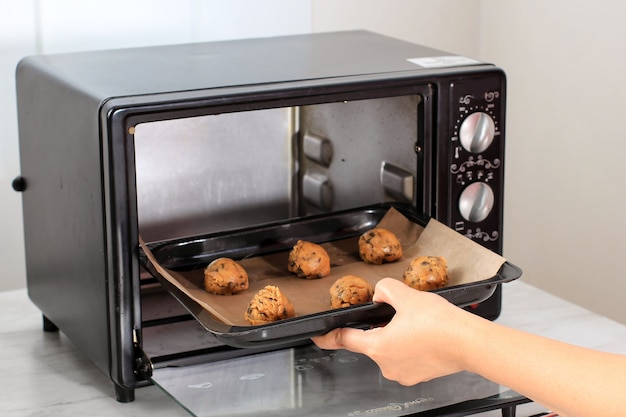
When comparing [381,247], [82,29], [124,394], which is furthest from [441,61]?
[82,29]

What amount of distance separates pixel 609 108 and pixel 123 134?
1.31 m

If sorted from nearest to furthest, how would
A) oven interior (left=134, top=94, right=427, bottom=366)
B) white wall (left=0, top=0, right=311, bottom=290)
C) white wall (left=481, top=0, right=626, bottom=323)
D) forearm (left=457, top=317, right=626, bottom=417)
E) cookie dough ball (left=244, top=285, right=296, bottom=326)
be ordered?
forearm (left=457, top=317, right=626, bottom=417) < cookie dough ball (left=244, top=285, right=296, bottom=326) < oven interior (left=134, top=94, right=427, bottom=366) < white wall (left=0, top=0, right=311, bottom=290) < white wall (left=481, top=0, right=626, bottom=323)

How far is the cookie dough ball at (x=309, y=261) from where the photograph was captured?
1.21m

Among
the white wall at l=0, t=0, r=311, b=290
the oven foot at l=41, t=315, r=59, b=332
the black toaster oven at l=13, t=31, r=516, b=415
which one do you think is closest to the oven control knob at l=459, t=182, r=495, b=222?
the black toaster oven at l=13, t=31, r=516, b=415

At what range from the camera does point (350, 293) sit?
3.58 feet

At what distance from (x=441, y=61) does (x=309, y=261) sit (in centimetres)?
32

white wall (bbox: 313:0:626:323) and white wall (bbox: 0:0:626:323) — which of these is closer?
white wall (bbox: 0:0:626:323)

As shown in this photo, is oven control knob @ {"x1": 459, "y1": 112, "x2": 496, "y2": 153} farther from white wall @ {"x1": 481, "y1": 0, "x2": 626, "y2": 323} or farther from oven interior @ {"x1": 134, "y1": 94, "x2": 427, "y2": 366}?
white wall @ {"x1": 481, "y1": 0, "x2": 626, "y2": 323}

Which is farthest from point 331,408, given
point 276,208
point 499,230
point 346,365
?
point 276,208

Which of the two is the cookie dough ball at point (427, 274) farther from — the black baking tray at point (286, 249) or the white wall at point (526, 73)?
the white wall at point (526, 73)

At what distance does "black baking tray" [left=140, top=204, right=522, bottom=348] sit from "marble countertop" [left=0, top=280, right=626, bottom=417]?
0.56 feet

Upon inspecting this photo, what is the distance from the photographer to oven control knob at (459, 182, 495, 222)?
1248mm

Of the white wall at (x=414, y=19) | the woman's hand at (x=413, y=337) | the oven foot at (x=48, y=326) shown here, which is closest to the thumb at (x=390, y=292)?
the woman's hand at (x=413, y=337)

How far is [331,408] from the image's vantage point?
106cm
